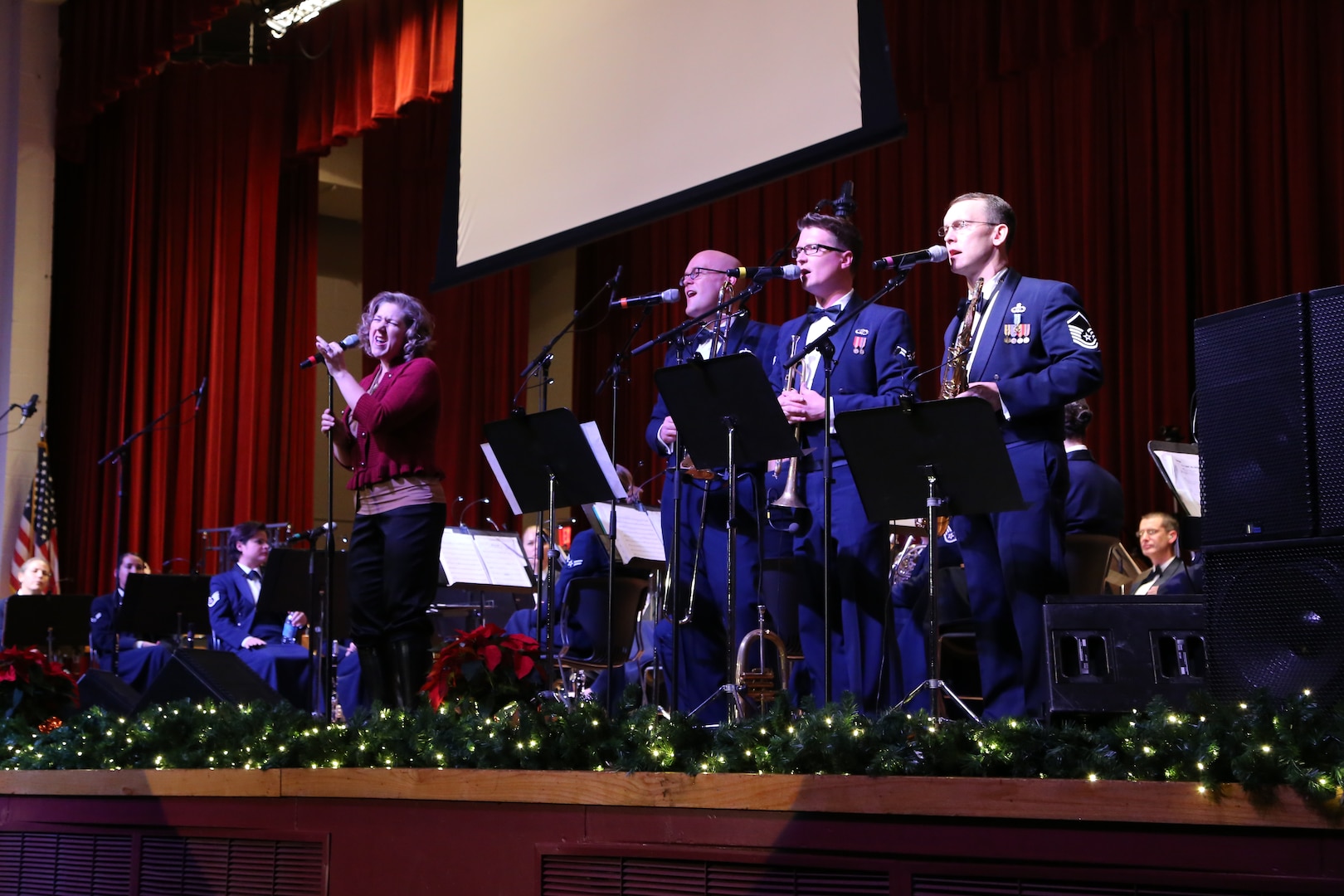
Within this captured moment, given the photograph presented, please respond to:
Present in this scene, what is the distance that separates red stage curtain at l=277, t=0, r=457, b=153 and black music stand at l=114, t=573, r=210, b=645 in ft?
12.9

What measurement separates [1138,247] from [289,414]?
24.0ft

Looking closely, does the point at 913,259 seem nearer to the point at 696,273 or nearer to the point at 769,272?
the point at 769,272

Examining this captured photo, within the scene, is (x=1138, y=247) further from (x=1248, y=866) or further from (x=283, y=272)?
(x=283, y=272)

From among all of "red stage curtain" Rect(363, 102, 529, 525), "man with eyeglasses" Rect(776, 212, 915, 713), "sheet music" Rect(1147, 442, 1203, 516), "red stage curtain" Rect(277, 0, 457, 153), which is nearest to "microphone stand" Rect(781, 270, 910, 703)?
"man with eyeglasses" Rect(776, 212, 915, 713)

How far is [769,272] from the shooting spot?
4.06 meters

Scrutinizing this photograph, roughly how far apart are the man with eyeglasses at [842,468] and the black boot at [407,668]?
1128mm

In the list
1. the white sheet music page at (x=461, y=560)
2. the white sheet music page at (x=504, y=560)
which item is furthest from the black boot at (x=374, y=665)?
the white sheet music page at (x=504, y=560)

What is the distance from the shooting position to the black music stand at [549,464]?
4.07 m

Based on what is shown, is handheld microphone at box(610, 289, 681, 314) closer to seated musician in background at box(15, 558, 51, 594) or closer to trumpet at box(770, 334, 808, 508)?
trumpet at box(770, 334, 808, 508)

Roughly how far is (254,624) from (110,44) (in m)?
4.85

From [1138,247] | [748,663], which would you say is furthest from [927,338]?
[748,663]

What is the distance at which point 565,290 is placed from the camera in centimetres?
1250

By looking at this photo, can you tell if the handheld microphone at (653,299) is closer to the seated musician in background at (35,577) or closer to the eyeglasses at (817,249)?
the eyeglasses at (817,249)

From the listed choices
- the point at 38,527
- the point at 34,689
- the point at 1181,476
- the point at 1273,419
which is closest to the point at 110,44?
the point at 38,527
